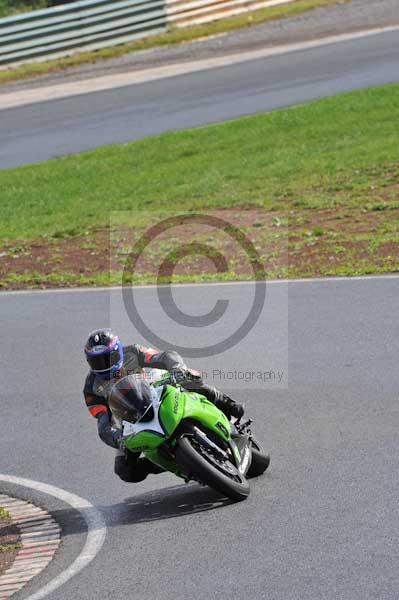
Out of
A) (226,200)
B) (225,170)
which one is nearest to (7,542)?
(226,200)

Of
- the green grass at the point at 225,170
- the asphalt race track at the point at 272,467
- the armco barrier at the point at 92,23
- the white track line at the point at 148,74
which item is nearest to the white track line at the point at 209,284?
the asphalt race track at the point at 272,467

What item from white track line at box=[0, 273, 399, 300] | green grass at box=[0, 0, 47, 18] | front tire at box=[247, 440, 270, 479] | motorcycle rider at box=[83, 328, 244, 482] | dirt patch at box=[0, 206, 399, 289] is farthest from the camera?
green grass at box=[0, 0, 47, 18]

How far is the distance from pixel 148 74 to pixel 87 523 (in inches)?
900

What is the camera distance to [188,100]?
27594mm

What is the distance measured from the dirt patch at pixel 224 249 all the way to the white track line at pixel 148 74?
10.4 metres

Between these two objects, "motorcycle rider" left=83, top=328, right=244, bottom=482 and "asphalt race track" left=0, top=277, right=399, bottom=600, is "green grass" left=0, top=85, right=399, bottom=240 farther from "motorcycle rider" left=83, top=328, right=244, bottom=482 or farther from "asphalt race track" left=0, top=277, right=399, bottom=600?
"motorcycle rider" left=83, top=328, right=244, bottom=482

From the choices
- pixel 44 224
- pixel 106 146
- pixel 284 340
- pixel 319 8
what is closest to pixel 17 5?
pixel 319 8

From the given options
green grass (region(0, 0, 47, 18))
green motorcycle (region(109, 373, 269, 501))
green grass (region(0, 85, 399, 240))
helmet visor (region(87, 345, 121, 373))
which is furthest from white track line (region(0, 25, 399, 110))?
green motorcycle (region(109, 373, 269, 501))

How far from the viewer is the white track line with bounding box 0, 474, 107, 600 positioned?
7951 millimetres

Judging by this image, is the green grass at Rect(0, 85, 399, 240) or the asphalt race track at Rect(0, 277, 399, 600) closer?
the asphalt race track at Rect(0, 277, 399, 600)

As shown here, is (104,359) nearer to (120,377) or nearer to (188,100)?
(120,377)

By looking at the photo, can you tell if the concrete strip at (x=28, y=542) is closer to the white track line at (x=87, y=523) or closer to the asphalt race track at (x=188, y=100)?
the white track line at (x=87, y=523)

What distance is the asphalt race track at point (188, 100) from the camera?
26.1 m

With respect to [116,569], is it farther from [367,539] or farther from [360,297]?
[360,297]
